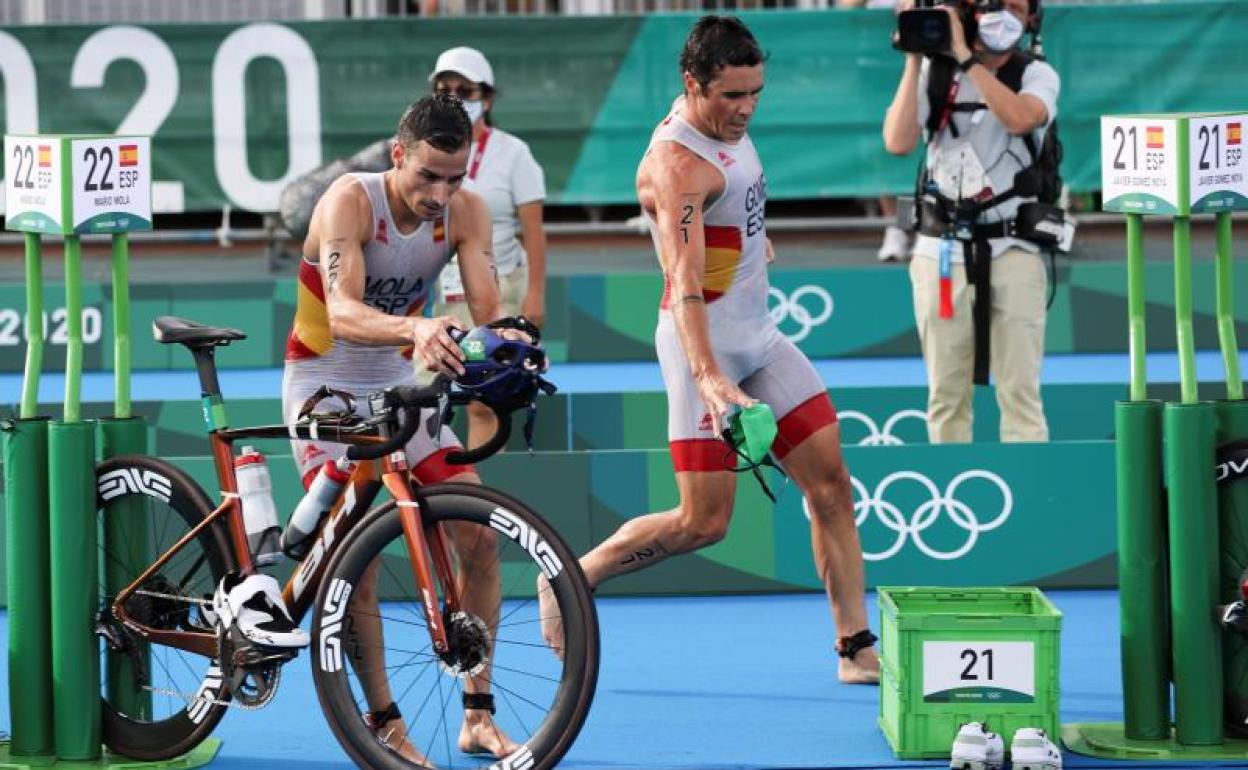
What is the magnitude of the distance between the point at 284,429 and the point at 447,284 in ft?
12.3

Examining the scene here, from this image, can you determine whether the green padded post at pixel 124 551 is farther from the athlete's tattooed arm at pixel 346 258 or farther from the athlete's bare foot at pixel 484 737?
the athlete's bare foot at pixel 484 737

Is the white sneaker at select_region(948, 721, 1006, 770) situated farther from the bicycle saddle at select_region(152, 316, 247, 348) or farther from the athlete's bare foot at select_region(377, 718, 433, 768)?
the bicycle saddle at select_region(152, 316, 247, 348)

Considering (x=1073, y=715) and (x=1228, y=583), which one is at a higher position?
(x=1228, y=583)

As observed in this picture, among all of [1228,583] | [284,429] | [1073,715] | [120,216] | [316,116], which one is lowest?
[1073,715]

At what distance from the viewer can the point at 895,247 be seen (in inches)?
597

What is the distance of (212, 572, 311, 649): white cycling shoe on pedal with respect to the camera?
233 inches

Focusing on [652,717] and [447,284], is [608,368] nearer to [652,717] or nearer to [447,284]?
[447,284]

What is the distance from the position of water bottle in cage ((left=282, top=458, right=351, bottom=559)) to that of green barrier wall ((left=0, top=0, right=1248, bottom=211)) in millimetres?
9102

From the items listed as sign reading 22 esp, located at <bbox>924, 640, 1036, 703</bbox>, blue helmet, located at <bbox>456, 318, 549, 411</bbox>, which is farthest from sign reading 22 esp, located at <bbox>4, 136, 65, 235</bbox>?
sign reading 22 esp, located at <bbox>924, 640, 1036, 703</bbox>

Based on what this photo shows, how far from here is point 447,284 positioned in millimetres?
9633

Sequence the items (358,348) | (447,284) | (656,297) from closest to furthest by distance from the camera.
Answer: (358,348) → (447,284) → (656,297)

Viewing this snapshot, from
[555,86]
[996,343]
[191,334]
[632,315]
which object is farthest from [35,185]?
[555,86]

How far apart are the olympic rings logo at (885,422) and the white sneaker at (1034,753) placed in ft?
14.2

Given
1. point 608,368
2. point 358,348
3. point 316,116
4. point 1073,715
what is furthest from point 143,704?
point 316,116
